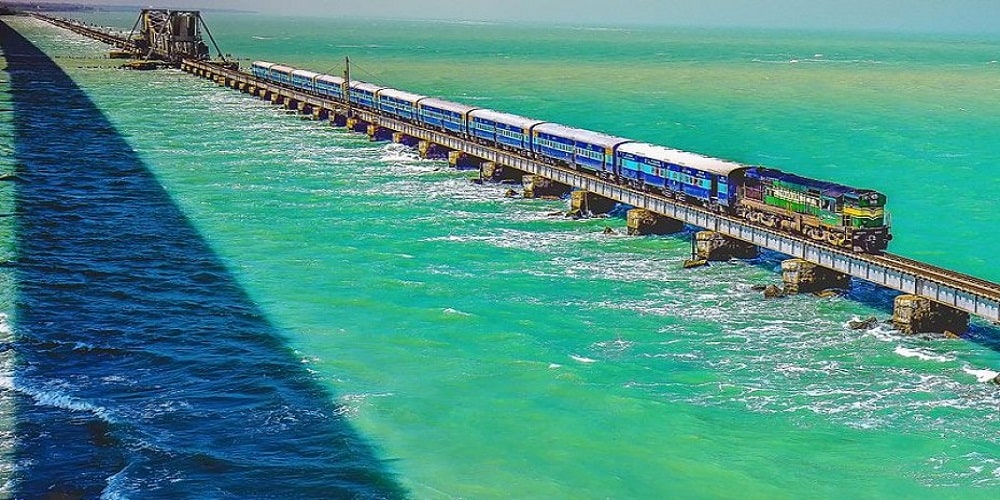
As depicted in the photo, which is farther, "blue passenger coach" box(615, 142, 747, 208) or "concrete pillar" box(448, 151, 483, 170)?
"concrete pillar" box(448, 151, 483, 170)

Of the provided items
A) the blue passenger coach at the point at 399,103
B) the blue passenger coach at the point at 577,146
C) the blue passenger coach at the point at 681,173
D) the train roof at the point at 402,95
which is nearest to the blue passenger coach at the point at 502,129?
the blue passenger coach at the point at 577,146

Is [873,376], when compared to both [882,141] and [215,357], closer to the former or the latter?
[215,357]

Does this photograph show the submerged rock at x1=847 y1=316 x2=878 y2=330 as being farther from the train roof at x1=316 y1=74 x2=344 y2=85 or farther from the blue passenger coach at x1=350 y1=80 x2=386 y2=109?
the train roof at x1=316 y1=74 x2=344 y2=85

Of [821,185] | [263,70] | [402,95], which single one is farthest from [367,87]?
[821,185]

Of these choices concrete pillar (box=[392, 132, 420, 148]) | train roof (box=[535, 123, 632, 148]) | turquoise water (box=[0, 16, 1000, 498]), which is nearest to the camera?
turquoise water (box=[0, 16, 1000, 498])

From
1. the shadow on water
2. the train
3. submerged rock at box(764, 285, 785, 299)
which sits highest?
the train

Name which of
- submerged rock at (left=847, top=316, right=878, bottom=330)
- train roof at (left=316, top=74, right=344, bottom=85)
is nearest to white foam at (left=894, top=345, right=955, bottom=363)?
submerged rock at (left=847, top=316, right=878, bottom=330)
